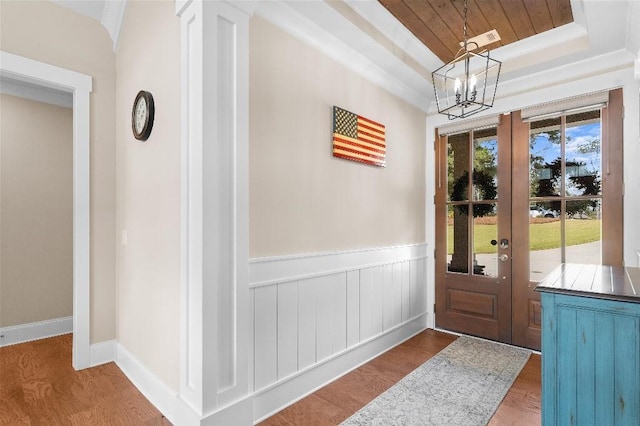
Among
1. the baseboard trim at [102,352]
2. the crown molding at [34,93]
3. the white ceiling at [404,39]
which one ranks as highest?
the white ceiling at [404,39]

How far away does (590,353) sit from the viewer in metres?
1.51

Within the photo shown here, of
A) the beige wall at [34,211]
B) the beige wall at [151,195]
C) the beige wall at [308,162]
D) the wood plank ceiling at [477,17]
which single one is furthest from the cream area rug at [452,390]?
the beige wall at [34,211]

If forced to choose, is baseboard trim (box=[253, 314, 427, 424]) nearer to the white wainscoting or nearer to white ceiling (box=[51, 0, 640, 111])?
A: the white wainscoting

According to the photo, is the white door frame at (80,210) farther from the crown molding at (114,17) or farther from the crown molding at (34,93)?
the crown molding at (34,93)

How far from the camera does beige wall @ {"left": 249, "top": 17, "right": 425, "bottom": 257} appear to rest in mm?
2119

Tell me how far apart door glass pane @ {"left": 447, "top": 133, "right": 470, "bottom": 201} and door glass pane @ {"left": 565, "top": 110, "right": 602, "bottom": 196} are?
877mm

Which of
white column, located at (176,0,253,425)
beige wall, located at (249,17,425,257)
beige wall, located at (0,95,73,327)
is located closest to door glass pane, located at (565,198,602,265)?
beige wall, located at (249,17,425,257)

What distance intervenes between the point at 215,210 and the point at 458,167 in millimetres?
2827

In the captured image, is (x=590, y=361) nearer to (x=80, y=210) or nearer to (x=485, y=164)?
(x=485, y=164)

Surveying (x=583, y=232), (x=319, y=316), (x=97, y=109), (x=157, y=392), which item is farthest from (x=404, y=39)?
(x=157, y=392)

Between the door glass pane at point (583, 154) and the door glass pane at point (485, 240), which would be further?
the door glass pane at point (485, 240)

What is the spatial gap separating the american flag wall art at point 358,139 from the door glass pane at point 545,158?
1429 mm

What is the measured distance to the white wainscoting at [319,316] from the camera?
83.1 inches

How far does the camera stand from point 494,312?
3.37 m
